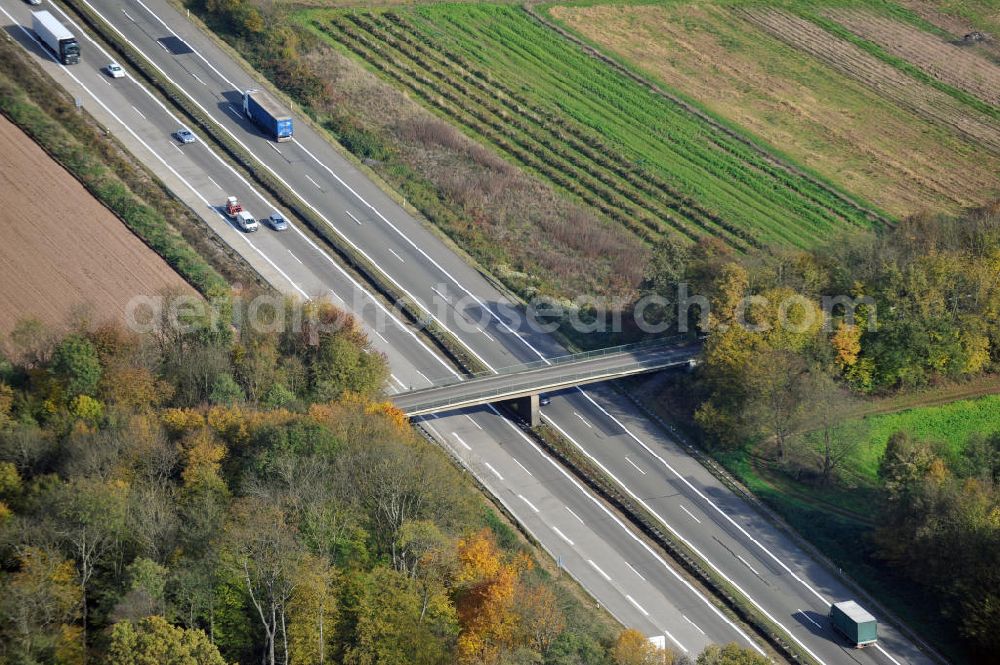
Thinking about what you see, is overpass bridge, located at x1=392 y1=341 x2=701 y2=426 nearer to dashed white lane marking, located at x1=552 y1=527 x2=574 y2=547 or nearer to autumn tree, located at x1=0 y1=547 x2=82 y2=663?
dashed white lane marking, located at x1=552 y1=527 x2=574 y2=547

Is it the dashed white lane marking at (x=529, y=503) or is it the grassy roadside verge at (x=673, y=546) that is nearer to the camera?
the grassy roadside verge at (x=673, y=546)

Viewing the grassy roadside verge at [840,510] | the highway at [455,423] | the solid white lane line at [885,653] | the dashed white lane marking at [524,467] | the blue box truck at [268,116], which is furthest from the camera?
the blue box truck at [268,116]

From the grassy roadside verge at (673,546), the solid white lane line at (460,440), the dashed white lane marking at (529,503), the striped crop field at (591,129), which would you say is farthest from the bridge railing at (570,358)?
the striped crop field at (591,129)

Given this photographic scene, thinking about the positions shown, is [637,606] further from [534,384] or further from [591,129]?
[591,129]

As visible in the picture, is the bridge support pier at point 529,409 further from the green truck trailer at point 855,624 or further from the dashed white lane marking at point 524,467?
the green truck trailer at point 855,624

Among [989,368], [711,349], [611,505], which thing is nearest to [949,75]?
[989,368]

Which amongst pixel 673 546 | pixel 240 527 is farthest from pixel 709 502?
pixel 240 527
